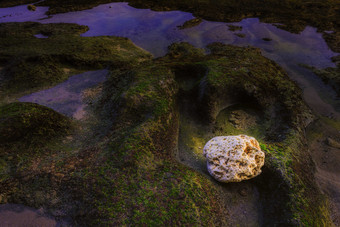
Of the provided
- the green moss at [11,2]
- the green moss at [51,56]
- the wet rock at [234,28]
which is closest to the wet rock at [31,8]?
the green moss at [11,2]

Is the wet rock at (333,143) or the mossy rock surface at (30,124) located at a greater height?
the mossy rock surface at (30,124)

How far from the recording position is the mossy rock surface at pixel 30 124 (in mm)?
4594

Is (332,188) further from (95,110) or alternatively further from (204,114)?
(95,110)

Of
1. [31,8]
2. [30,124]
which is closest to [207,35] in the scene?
[30,124]

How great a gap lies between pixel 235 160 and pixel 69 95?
218 inches

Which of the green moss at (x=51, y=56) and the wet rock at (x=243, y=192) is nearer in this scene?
the wet rock at (x=243, y=192)

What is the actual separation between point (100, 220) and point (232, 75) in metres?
5.56

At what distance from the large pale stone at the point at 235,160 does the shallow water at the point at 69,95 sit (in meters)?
3.94

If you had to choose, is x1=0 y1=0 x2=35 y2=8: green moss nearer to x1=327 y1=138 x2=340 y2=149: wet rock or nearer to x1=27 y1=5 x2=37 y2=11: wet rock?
x1=27 y1=5 x2=37 y2=11: wet rock

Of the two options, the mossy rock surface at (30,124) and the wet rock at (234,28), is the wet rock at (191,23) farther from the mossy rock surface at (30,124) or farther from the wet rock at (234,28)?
the mossy rock surface at (30,124)

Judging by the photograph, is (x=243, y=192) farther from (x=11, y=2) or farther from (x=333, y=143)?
(x=11, y=2)

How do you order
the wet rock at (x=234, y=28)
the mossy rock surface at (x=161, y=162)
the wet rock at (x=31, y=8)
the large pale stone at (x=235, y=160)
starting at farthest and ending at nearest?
1. the wet rock at (x=31, y=8)
2. the wet rock at (x=234, y=28)
3. the large pale stone at (x=235, y=160)
4. the mossy rock surface at (x=161, y=162)

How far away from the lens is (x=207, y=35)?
1130 centimetres

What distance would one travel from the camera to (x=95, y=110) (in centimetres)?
613
